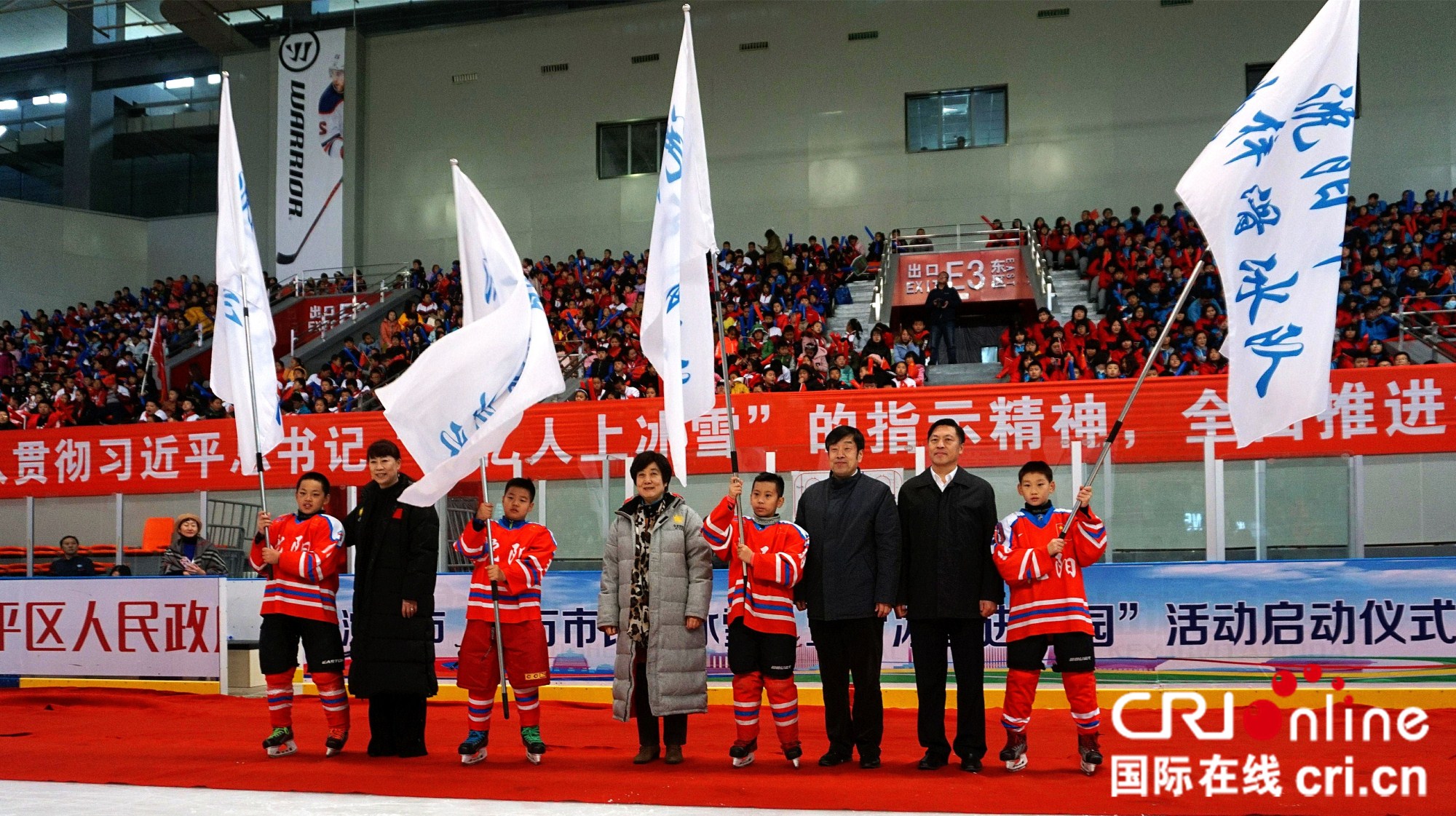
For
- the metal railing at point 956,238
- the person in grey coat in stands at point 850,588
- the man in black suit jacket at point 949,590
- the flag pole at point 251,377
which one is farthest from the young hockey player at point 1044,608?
the metal railing at point 956,238

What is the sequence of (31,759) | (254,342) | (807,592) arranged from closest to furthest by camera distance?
1. (807,592)
2. (31,759)
3. (254,342)

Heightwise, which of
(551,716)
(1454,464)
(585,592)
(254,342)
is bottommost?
(551,716)

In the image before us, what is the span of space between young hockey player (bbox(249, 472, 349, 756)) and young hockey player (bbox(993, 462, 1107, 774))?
3.84 m

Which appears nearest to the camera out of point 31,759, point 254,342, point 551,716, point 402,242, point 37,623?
point 31,759

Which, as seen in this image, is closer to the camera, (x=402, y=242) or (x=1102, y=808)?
(x=1102, y=808)

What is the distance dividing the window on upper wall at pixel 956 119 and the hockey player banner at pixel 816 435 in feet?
46.5

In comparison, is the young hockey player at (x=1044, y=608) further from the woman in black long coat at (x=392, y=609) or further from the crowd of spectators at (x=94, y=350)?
the crowd of spectators at (x=94, y=350)

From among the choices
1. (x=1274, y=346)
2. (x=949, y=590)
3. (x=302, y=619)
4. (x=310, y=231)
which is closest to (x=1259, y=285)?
(x=1274, y=346)

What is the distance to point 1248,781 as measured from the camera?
6.23m

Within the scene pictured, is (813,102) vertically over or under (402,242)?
over

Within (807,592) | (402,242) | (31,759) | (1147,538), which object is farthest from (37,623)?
(402,242)

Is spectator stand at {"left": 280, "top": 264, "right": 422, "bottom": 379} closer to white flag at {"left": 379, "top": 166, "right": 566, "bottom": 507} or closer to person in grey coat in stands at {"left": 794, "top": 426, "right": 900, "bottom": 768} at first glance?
white flag at {"left": 379, "top": 166, "right": 566, "bottom": 507}

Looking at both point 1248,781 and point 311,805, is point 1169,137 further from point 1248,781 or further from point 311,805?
point 311,805

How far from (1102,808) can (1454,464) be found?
6824mm
